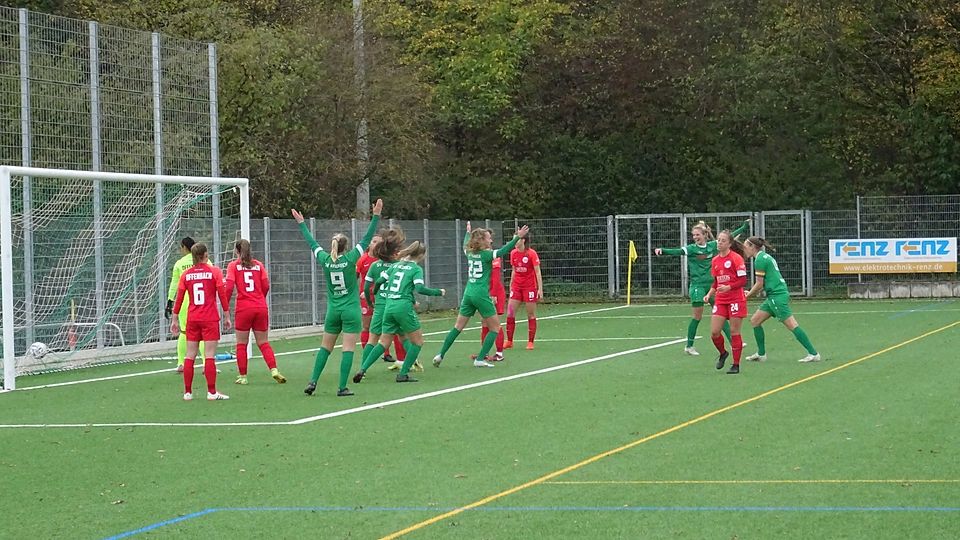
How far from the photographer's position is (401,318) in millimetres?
16484

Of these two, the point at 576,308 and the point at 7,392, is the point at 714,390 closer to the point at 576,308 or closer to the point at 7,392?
the point at 7,392

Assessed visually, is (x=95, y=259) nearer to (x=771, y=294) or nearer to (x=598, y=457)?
(x=771, y=294)

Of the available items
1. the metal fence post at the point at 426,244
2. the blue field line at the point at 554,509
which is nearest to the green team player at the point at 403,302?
the blue field line at the point at 554,509

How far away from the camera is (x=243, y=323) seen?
56.4 ft

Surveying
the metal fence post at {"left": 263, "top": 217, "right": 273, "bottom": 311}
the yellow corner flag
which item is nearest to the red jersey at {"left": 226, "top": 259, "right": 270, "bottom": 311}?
the metal fence post at {"left": 263, "top": 217, "right": 273, "bottom": 311}

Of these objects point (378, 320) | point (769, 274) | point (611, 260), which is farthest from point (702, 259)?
point (611, 260)

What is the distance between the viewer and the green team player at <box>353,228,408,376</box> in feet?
53.1

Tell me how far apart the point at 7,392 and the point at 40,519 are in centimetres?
893

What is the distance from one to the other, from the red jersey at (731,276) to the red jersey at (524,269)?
5114mm

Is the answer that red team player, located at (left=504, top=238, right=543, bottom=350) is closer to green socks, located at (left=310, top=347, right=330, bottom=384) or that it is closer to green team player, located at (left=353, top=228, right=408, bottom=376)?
green team player, located at (left=353, top=228, right=408, bottom=376)

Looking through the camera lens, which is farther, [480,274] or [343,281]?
[480,274]

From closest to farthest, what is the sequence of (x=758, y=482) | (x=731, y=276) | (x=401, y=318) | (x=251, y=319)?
(x=758, y=482), (x=401, y=318), (x=251, y=319), (x=731, y=276)

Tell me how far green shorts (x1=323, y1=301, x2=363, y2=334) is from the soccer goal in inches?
226

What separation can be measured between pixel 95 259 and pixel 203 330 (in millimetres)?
7169
